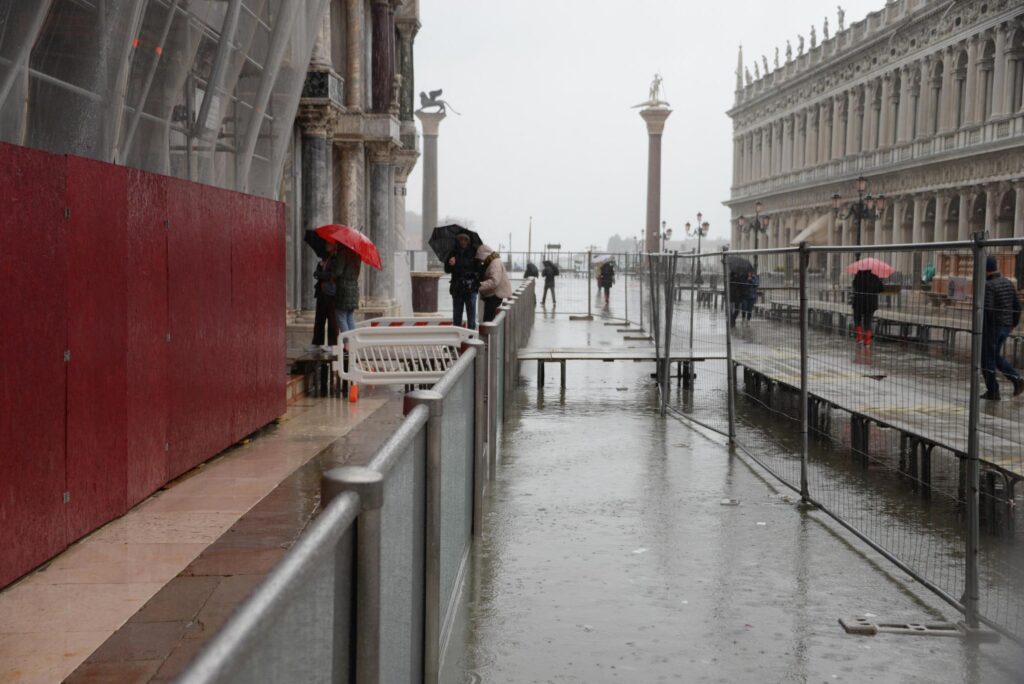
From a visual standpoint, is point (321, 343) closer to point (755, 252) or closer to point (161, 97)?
point (161, 97)

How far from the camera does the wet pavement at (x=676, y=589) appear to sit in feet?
16.1

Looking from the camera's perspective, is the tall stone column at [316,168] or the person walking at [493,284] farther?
the tall stone column at [316,168]

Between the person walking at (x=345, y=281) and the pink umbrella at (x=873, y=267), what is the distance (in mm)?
7559

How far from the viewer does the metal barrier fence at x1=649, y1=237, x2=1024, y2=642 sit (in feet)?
18.6

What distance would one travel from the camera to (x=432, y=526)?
4.09 m

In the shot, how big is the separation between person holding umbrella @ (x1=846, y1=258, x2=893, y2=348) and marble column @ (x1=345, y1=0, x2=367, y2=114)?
14651mm

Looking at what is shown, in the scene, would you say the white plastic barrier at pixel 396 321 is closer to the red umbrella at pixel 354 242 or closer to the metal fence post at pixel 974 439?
the red umbrella at pixel 354 242

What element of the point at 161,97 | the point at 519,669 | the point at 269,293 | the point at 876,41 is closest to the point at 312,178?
the point at 269,293

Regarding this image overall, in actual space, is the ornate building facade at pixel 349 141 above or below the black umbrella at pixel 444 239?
above

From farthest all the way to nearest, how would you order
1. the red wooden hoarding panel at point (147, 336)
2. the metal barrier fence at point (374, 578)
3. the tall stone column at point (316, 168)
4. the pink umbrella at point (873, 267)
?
the tall stone column at point (316, 168) → the pink umbrella at point (873, 267) → the red wooden hoarding panel at point (147, 336) → the metal barrier fence at point (374, 578)

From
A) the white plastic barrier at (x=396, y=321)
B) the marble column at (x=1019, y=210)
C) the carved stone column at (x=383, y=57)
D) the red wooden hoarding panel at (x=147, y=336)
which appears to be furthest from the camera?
the marble column at (x=1019, y=210)

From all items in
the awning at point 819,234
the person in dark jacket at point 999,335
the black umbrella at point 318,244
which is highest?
the awning at point 819,234

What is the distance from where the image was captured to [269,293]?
1070 cm

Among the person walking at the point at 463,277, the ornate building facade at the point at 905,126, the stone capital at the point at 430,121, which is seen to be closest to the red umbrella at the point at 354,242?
the person walking at the point at 463,277
